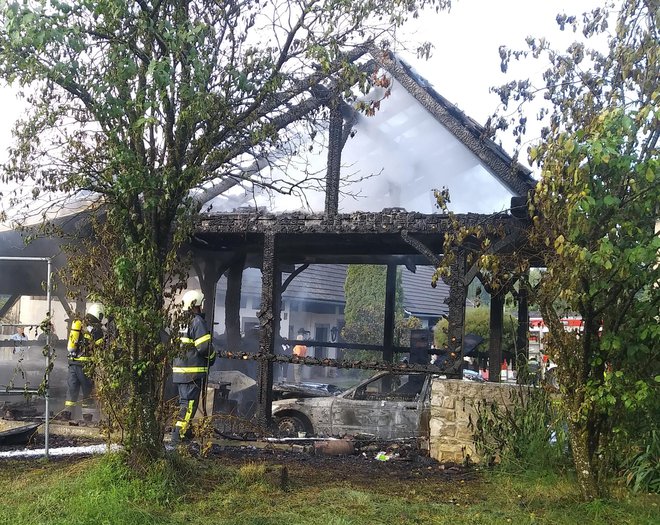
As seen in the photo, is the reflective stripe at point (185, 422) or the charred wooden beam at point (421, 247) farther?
the charred wooden beam at point (421, 247)

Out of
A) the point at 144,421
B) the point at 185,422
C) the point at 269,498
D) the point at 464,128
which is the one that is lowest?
the point at 269,498

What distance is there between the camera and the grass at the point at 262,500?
534cm

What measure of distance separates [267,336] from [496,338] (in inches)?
157

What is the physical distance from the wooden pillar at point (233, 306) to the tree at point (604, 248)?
825 centimetres

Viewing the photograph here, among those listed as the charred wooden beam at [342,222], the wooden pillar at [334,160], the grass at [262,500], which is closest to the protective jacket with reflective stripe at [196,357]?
the charred wooden beam at [342,222]

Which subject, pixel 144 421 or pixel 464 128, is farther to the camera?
pixel 464 128

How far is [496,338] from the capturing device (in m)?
11.7

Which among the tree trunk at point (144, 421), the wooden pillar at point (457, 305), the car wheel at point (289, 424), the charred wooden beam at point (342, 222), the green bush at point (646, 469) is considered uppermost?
the charred wooden beam at point (342, 222)

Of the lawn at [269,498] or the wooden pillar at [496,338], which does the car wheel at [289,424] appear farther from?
the lawn at [269,498]

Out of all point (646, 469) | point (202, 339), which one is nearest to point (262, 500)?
point (202, 339)

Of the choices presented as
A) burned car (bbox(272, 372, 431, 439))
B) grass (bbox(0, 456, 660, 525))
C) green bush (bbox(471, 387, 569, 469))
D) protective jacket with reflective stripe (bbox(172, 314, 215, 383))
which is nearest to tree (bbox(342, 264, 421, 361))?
burned car (bbox(272, 372, 431, 439))

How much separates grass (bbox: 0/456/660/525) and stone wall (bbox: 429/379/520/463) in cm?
114

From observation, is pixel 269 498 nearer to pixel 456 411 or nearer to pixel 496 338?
pixel 456 411

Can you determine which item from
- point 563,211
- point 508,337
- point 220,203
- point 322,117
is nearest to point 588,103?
point 563,211
